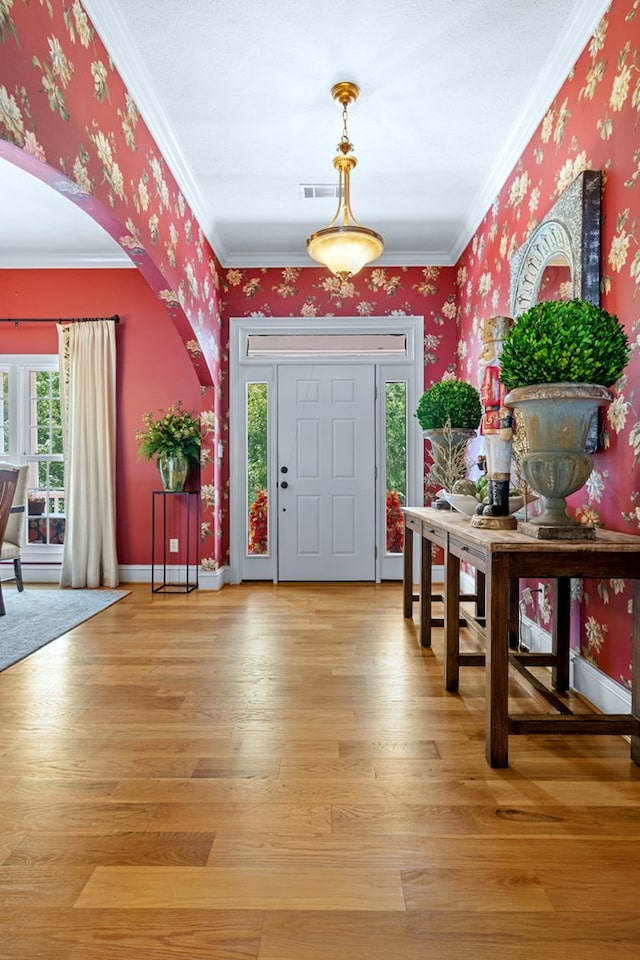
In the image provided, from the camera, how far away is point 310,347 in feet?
16.2

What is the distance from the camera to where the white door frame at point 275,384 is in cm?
491

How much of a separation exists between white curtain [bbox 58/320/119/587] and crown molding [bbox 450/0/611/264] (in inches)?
128

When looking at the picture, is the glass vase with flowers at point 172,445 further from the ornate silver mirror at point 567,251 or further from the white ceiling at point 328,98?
the ornate silver mirror at point 567,251

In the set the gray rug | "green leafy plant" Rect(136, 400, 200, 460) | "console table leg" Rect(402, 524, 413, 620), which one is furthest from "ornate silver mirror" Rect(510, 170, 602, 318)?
the gray rug

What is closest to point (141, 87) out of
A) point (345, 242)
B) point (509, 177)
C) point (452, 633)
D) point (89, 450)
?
point (345, 242)

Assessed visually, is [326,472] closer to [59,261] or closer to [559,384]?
[59,261]

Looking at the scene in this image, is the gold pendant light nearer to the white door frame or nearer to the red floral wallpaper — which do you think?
the red floral wallpaper

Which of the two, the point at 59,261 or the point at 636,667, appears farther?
the point at 59,261

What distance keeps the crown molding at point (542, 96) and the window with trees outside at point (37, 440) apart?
3910 mm

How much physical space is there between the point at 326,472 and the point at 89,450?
209 centimetres

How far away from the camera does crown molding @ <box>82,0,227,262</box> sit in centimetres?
235

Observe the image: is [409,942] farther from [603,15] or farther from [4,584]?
[4,584]

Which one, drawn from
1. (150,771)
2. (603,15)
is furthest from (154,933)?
(603,15)

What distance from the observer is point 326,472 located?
4.97m
